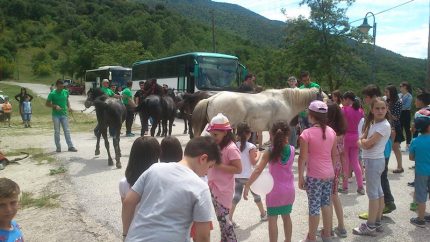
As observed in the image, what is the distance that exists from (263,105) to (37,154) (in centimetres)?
616

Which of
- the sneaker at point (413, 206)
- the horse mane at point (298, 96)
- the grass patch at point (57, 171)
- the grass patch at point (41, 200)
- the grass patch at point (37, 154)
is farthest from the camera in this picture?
the grass patch at point (37, 154)

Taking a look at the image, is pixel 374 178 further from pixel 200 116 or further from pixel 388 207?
pixel 200 116

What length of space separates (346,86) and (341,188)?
1475 cm

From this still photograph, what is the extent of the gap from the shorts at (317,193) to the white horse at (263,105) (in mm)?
4501

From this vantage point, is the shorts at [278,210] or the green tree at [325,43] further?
the green tree at [325,43]

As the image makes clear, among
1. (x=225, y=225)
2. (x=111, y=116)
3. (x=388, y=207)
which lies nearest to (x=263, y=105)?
(x=111, y=116)

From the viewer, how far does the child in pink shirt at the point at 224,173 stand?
3.62 metres

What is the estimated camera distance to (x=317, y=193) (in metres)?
4.09

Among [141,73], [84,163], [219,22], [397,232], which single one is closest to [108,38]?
[219,22]

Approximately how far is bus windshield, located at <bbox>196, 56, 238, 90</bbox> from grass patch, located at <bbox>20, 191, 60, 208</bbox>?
1169 cm

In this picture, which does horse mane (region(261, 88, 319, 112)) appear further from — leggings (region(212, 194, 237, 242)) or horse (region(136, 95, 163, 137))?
leggings (region(212, 194, 237, 242))

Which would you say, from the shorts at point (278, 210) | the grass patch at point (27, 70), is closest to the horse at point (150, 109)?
the shorts at point (278, 210)

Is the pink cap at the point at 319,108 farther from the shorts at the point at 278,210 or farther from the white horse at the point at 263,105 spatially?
the white horse at the point at 263,105

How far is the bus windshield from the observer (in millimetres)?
17750
